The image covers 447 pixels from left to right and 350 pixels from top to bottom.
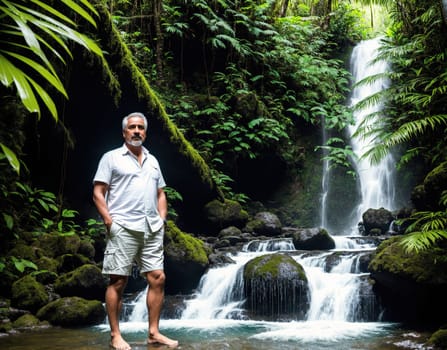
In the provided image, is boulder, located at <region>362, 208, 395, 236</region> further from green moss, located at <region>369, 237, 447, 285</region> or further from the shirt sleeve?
the shirt sleeve

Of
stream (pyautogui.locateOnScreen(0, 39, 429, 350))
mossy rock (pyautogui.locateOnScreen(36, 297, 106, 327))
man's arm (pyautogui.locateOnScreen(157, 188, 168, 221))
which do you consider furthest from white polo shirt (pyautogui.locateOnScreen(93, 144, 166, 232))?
mossy rock (pyautogui.locateOnScreen(36, 297, 106, 327))

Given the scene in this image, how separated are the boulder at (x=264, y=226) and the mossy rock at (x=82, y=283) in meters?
5.41

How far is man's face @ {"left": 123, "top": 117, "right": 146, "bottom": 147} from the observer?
12.4ft

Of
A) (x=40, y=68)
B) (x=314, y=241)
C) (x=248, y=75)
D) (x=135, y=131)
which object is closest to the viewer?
(x=40, y=68)

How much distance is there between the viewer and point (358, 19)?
18859mm

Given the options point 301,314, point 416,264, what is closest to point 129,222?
point 301,314

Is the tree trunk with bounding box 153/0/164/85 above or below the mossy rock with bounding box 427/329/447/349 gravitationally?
above

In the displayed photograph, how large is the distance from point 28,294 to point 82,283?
2.67ft

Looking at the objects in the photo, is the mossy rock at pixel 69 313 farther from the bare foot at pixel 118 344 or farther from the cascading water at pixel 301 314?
the bare foot at pixel 118 344

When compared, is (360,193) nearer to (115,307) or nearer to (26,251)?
(26,251)

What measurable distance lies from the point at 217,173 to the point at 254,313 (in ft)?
20.9

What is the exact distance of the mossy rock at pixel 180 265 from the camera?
764 cm

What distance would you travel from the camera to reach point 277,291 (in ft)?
22.0

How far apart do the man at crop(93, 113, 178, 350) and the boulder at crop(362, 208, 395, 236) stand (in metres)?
8.55
